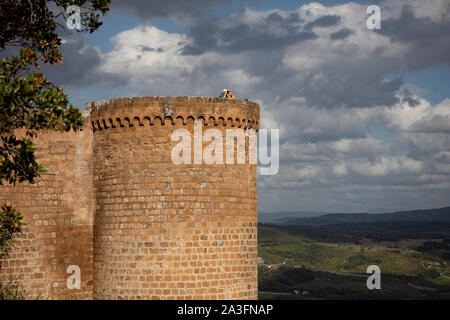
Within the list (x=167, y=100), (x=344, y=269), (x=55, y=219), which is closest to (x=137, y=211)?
(x=55, y=219)

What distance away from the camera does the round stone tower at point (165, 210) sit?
1596 cm

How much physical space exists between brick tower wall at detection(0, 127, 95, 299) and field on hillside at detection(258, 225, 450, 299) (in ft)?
262

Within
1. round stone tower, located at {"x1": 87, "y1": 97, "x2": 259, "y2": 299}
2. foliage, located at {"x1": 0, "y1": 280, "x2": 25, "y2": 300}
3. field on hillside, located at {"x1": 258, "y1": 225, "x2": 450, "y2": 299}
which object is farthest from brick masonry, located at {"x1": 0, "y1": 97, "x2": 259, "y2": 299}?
field on hillside, located at {"x1": 258, "y1": 225, "x2": 450, "y2": 299}

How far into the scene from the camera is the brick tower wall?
16.6 metres

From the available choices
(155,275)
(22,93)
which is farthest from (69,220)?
(22,93)

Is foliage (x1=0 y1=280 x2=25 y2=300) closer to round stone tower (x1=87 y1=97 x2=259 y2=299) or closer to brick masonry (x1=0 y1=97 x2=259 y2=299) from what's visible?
brick masonry (x1=0 y1=97 x2=259 y2=299)

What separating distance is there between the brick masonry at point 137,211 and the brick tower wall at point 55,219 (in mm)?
29

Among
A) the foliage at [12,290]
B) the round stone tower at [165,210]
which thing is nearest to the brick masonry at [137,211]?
the round stone tower at [165,210]

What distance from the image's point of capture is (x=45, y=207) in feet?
55.3

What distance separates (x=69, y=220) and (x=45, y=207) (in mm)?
779

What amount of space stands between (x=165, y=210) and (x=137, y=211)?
2.66ft

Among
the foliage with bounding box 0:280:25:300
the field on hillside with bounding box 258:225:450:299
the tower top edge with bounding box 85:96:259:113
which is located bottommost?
the field on hillside with bounding box 258:225:450:299

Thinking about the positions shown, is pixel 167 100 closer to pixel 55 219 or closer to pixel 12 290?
pixel 55 219

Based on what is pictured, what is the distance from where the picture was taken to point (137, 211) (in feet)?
53.2
